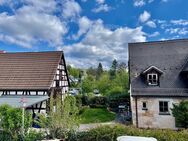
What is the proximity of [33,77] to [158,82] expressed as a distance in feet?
42.5

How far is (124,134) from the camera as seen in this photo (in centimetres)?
1046

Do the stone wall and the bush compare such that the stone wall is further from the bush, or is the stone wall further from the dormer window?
the bush

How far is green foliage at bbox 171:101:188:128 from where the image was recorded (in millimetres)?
16156

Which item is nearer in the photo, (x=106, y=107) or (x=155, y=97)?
(x=155, y=97)

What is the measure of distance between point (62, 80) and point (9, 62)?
673cm

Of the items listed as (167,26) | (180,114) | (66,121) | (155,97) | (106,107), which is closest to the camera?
(66,121)

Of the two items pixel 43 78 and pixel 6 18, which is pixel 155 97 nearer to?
pixel 43 78

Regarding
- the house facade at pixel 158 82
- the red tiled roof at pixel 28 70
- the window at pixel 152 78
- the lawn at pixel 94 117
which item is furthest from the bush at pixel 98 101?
the window at pixel 152 78

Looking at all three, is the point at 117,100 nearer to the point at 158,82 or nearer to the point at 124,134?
the point at 158,82

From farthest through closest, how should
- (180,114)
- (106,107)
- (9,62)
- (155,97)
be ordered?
1. (106,107)
2. (9,62)
3. (155,97)
4. (180,114)

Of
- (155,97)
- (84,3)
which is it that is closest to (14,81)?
(84,3)

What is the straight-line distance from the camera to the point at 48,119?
12.2 meters

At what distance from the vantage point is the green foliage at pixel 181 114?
53.0ft

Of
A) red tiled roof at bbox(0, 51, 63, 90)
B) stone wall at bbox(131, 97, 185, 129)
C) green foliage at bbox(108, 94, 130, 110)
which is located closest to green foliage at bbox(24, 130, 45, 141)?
red tiled roof at bbox(0, 51, 63, 90)
